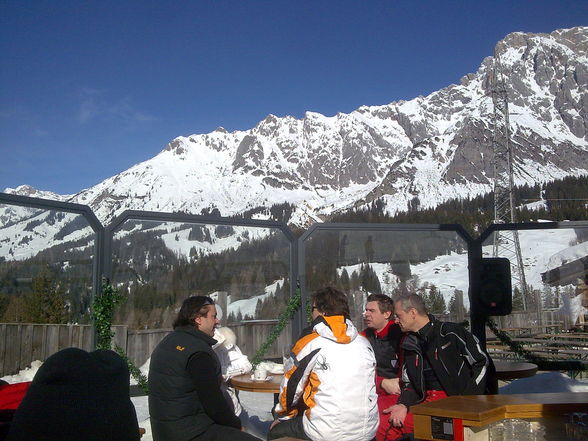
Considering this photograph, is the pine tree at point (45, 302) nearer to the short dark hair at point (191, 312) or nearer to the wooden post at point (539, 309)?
the short dark hair at point (191, 312)

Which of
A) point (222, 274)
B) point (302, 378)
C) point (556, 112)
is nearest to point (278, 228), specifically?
point (222, 274)

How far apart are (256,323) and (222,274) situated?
75 cm

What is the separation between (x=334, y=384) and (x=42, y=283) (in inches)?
151

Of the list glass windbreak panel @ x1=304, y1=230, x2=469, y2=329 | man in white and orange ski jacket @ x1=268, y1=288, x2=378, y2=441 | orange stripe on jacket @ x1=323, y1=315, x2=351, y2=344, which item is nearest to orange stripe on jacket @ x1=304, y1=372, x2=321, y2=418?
man in white and orange ski jacket @ x1=268, y1=288, x2=378, y2=441

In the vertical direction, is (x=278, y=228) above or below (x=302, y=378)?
above

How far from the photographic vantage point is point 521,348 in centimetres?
816

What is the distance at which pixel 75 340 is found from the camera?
6.23 meters

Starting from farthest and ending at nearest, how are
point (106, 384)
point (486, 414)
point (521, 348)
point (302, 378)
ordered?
1. point (521, 348)
2. point (302, 378)
3. point (486, 414)
4. point (106, 384)

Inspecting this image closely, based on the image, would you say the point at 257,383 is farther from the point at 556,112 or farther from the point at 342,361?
the point at 556,112

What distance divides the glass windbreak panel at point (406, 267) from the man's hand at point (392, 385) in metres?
3.95

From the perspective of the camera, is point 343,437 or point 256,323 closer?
point 343,437

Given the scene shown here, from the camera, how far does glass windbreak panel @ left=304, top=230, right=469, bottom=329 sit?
8156 mm

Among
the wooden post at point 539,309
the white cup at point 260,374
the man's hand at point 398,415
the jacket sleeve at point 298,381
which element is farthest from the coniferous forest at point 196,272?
the man's hand at point 398,415

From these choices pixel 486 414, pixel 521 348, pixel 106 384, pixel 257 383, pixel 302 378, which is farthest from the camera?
pixel 521 348
